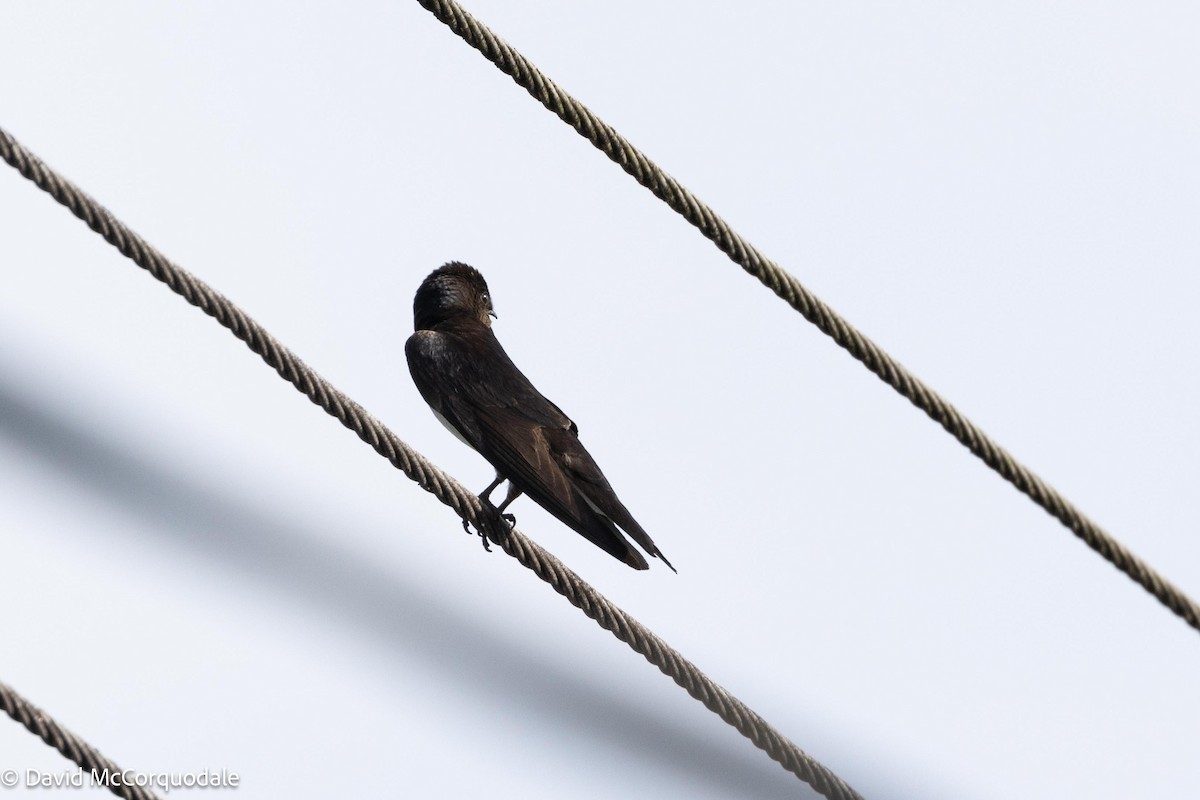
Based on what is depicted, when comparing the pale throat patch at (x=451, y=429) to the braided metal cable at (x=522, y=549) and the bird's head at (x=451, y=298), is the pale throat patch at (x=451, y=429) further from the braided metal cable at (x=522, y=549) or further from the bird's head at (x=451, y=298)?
the braided metal cable at (x=522, y=549)

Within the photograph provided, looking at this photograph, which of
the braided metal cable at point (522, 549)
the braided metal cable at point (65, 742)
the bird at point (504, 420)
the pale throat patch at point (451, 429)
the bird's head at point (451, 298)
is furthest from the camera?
the bird's head at point (451, 298)

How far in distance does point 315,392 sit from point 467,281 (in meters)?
3.59

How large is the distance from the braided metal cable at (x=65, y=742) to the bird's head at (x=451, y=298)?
13.3 ft

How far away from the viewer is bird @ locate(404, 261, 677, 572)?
20.2 ft

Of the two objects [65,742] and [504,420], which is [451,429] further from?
[65,742]

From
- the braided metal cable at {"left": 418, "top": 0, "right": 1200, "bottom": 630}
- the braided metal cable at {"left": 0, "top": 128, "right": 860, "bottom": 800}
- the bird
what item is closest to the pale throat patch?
the bird

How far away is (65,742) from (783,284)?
232 centimetres

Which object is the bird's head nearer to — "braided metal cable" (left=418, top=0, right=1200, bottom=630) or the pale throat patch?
the pale throat patch

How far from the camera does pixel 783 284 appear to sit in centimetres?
505

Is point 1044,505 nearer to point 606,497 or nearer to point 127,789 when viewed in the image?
point 606,497

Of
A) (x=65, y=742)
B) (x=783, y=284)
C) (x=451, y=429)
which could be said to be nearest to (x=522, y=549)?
(x=783, y=284)

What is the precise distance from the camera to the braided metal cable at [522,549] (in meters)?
4.57

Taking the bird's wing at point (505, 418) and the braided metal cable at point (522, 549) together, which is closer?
the braided metal cable at point (522, 549)

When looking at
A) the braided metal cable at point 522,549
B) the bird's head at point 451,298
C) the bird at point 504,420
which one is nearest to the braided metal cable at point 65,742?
the braided metal cable at point 522,549
